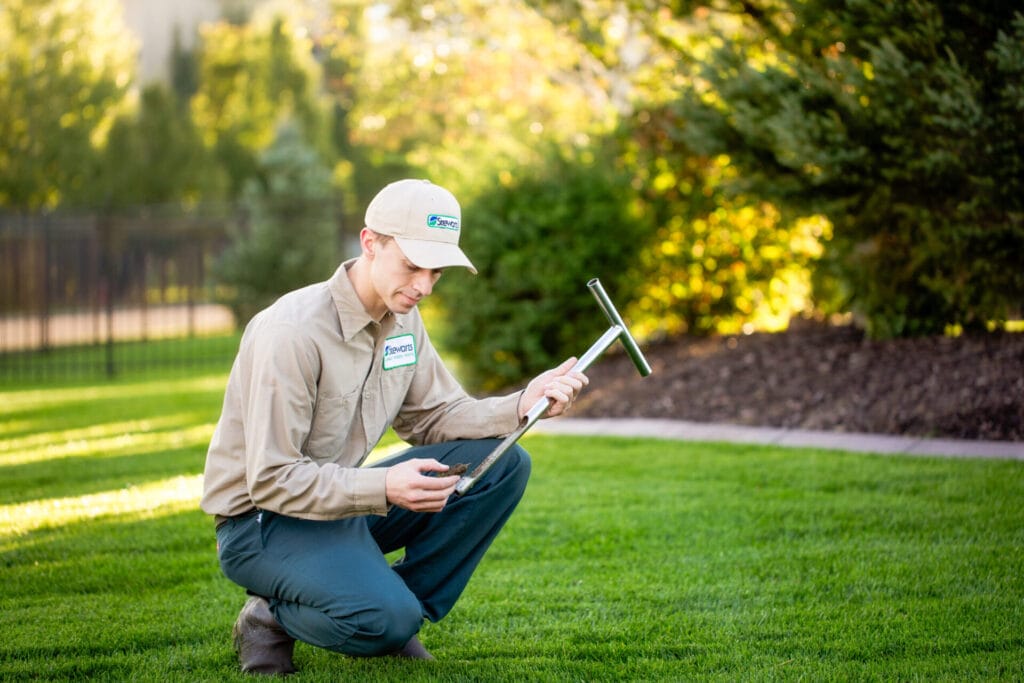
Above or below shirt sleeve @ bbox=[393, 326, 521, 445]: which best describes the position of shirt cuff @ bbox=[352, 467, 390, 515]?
above

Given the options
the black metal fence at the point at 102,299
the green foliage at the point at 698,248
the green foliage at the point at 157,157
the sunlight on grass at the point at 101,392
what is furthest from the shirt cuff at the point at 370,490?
the green foliage at the point at 157,157

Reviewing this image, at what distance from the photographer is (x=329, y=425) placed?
10.6 ft

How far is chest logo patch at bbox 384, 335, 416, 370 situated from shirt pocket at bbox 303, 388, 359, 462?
17 cm

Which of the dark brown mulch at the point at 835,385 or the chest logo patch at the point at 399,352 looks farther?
the dark brown mulch at the point at 835,385

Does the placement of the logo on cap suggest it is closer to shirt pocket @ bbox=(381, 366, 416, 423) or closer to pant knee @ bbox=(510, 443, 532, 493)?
shirt pocket @ bbox=(381, 366, 416, 423)

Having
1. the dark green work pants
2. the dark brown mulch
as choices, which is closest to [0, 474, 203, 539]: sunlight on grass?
the dark green work pants

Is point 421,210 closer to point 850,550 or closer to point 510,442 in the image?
point 510,442

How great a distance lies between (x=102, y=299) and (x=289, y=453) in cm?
2239

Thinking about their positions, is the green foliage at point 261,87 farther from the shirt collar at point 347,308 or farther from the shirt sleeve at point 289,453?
the shirt sleeve at point 289,453

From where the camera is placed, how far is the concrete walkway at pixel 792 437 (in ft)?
19.6

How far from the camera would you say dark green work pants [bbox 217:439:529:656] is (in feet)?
10.0

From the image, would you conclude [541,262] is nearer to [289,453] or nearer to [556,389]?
[556,389]

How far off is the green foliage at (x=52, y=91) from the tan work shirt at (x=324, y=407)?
16655mm

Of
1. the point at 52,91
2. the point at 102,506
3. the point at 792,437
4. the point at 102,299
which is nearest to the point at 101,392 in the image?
the point at 102,506
